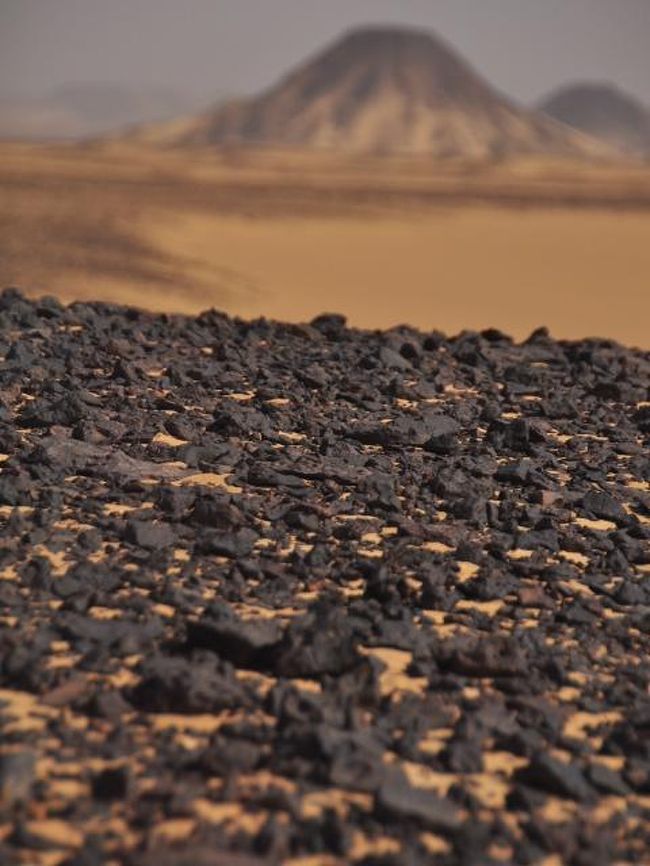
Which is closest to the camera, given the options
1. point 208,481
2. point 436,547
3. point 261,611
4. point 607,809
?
point 607,809

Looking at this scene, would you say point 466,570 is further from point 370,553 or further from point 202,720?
point 202,720

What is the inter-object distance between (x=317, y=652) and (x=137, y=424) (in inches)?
137

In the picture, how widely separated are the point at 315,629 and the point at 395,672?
1.11 ft

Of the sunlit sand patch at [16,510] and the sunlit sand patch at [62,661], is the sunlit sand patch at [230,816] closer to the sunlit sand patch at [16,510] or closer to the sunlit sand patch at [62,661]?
the sunlit sand patch at [62,661]

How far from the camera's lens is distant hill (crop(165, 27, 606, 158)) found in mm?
144000

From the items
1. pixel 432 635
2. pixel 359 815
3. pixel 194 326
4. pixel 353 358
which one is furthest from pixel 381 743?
pixel 194 326

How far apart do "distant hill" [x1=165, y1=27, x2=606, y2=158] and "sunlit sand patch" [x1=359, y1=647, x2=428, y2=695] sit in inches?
5050

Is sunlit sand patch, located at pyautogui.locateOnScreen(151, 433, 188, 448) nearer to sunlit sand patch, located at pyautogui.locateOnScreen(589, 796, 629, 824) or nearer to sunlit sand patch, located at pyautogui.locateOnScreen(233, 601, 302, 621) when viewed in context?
sunlit sand patch, located at pyautogui.locateOnScreen(233, 601, 302, 621)

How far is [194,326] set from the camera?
11.4m

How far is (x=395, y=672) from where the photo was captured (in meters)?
4.68

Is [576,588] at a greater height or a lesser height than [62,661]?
greater

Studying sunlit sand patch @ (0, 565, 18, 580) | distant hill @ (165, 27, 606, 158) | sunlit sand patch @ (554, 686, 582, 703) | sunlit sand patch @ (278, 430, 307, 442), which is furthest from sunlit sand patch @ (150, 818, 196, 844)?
distant hill @ (165, 27, 606, 158)

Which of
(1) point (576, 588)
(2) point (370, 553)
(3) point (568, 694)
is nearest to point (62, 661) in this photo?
(2) point (370, 553)

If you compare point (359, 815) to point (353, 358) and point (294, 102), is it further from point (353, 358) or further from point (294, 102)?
point (294, 102)
